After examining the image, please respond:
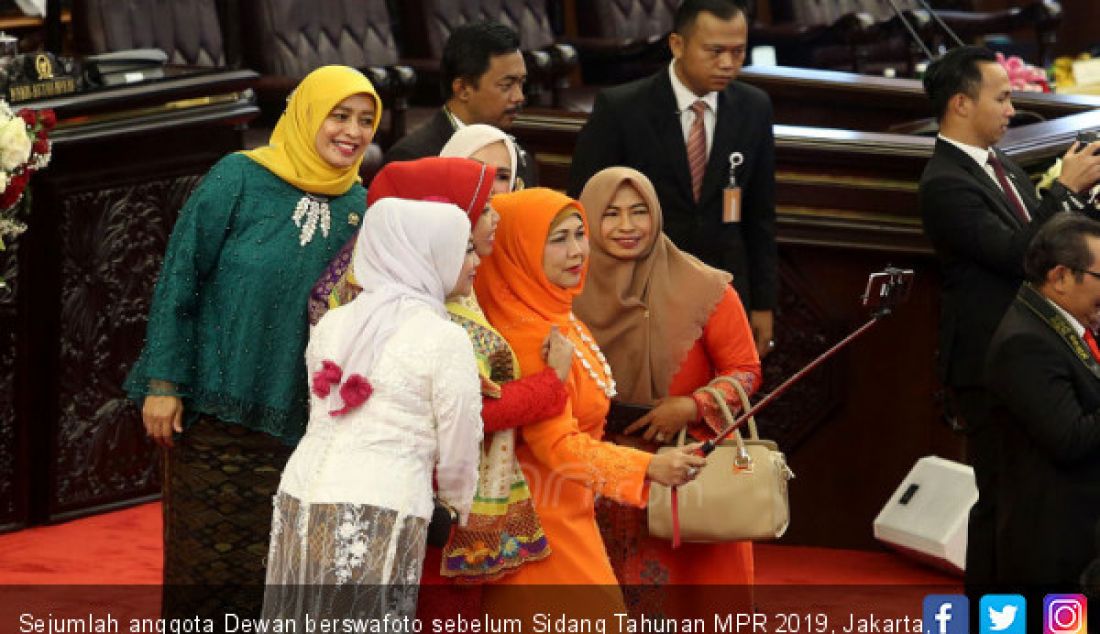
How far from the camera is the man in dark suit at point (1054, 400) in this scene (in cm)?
414

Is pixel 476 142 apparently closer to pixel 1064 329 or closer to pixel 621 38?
pixel 1064 329

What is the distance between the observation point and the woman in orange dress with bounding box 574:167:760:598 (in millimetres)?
4270

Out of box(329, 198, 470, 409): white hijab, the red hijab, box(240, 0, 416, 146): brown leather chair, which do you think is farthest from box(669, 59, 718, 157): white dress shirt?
box(240, 0, 416, 146): brown leather chair

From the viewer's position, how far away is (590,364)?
4008 millimetres

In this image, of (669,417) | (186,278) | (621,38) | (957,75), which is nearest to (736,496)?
(669,417)

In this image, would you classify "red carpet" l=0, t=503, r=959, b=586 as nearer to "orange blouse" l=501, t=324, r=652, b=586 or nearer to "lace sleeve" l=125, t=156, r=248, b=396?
"lace sleeve" l=125, t=156, r=248, b=396

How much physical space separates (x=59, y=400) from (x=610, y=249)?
6.60 ft

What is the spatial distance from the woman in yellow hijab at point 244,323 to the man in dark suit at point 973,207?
1371 mm

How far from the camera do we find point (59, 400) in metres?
5.75

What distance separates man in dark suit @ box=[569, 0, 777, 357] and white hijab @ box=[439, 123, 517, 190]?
24.7 inches

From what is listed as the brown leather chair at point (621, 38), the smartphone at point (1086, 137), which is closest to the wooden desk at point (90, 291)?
the smartphone at point (1086, 137)

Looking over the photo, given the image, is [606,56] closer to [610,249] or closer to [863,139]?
[863,139]

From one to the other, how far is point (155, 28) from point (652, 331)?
3756 millimetres

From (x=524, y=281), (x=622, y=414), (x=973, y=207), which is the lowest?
(x=622, y=414)
